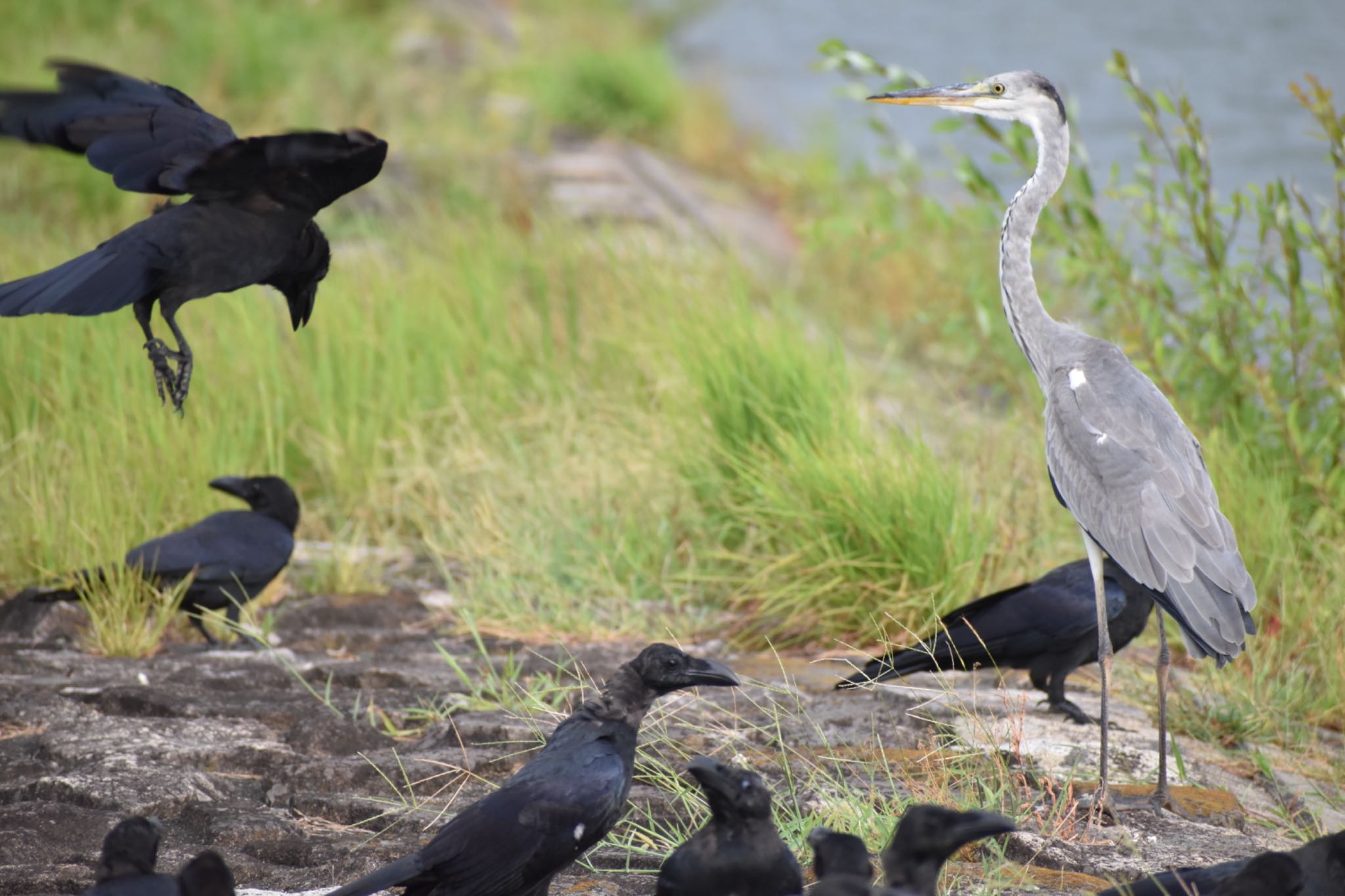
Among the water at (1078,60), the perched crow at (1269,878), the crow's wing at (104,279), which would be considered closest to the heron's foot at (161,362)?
the crow's wing at (104,279)

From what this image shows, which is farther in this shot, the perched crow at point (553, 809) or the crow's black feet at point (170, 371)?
the crow's black feet at point (170, 371)

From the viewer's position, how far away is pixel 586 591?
4980 mm

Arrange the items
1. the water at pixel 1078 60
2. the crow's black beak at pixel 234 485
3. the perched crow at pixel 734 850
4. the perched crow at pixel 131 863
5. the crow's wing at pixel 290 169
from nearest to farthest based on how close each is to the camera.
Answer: the perched crow at pixel 131 863
the perched crow at pixel 734 850
the crow's wing at pixel 290 169
the crow's black beak at pixel 234 485
the water at pixel 1078 60

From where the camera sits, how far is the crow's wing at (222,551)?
14.8ft

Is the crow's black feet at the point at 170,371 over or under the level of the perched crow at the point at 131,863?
over

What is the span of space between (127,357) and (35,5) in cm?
802

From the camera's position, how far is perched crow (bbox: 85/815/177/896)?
244 centimetres

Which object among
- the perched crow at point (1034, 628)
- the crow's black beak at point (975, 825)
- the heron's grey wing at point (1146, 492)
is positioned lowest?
the perched crow at point (1034, 628)

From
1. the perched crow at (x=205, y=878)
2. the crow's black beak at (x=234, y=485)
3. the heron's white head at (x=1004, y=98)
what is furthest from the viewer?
the crow's black beak at (x=234, y=485)

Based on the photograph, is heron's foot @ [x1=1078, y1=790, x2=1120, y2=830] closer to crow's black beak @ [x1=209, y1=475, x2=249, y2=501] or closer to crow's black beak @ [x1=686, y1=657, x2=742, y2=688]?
crow's black beak @ [x1=686, y1=657, x2=742, y2=688]

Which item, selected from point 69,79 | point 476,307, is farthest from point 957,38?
point 69,79

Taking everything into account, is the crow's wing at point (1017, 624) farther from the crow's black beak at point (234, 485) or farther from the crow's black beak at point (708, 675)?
the crow's black beak at point (234, 485)

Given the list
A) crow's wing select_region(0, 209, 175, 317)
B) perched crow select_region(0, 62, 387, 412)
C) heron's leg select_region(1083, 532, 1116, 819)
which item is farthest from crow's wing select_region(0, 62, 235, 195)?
heron's leg select_region(1083, 532, 1116, 819)

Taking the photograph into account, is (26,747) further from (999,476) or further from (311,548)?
(999,476)
